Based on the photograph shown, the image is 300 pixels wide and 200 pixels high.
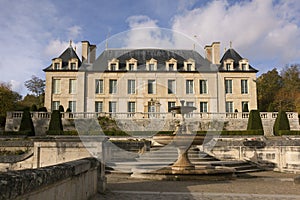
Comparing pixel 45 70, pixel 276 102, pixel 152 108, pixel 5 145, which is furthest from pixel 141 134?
pixel 276 102

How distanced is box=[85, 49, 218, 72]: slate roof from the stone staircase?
66.8 ft

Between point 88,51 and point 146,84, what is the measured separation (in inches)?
290

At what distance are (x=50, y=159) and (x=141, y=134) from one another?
13.8m

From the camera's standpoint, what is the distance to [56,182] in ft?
10.8

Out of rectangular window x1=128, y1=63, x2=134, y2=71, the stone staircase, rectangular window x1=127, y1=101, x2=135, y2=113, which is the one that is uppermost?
rectangular window x1=128, y1=63, x2=134, y2=71

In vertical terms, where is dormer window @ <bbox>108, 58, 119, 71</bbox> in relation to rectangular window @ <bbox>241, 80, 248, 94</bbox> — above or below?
above

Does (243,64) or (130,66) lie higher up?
(243,64)

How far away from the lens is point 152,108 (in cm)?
3036

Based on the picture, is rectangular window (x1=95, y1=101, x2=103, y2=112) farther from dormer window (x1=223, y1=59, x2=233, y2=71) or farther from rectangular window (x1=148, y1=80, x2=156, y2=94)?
dormer window (x1=223, y1=59, x2=233, y2=71)

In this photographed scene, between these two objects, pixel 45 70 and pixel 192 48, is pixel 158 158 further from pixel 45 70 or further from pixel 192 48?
pixel 192 48

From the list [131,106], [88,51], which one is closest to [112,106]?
[131,106]

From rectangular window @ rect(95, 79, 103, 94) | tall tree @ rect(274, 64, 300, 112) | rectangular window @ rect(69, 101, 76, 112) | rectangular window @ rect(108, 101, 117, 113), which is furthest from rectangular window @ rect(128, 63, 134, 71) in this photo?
tall tree @ rect(274, 64, 300, 112)

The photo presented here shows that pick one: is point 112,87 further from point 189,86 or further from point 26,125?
point 26,125

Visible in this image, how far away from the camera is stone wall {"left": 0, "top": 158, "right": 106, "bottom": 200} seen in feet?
7.32
